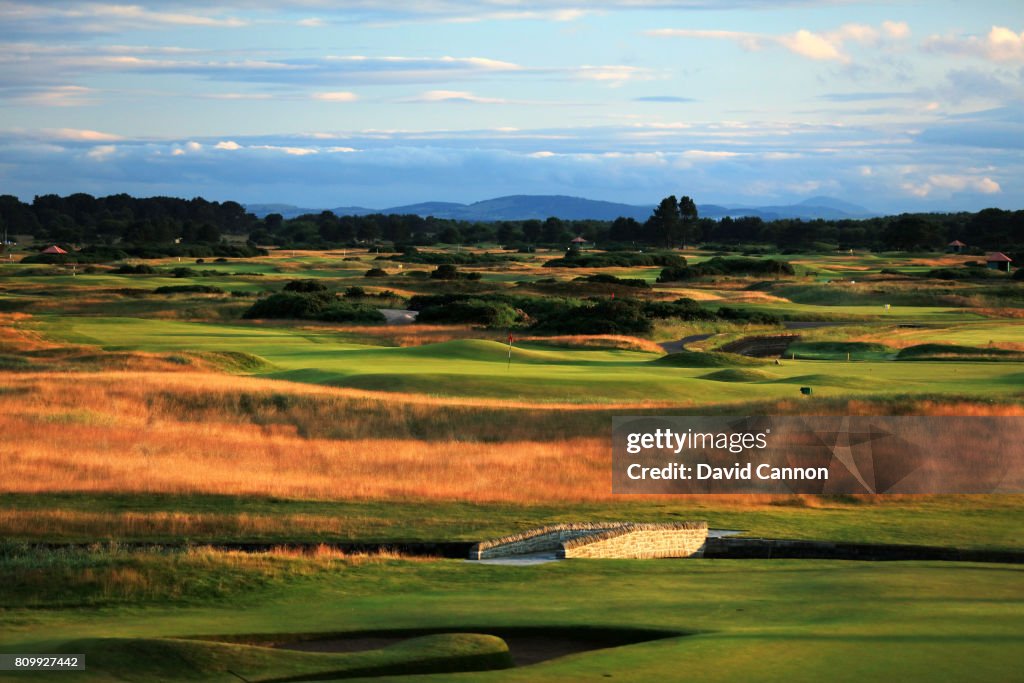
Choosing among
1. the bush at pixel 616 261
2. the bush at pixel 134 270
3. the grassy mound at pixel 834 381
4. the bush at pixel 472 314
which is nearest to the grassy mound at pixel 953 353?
the grassy mound at pixel 834 381

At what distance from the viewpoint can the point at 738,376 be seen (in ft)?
141

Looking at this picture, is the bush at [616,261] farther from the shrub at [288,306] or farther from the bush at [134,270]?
the shrub at [288,306]

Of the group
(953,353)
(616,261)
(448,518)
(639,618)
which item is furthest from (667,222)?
(639,618)

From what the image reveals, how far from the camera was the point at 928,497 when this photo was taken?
77.9 ft

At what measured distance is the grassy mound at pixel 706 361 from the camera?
49312 mm

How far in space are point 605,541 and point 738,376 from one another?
2706cm

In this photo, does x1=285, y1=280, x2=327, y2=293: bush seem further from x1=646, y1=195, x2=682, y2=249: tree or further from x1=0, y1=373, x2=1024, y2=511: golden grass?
x1=646, y1=195, x2=682, y2=249: tree

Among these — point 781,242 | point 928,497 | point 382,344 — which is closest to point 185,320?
point 382,344

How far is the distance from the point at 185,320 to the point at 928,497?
54.2 metres

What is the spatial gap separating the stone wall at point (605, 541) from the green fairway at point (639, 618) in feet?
3.24

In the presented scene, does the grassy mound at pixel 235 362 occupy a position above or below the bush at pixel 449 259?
below

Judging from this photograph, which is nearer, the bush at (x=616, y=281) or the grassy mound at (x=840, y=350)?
the grassy mound at (x=840, y=350)

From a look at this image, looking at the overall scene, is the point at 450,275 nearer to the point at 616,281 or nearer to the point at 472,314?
the point at 616,281

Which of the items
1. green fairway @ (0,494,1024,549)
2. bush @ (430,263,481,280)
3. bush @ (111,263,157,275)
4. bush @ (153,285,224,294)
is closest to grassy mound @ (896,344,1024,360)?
green fairway @ (0,494,1024,549)
